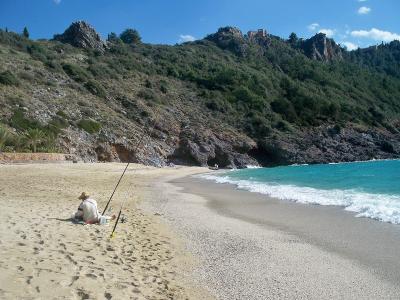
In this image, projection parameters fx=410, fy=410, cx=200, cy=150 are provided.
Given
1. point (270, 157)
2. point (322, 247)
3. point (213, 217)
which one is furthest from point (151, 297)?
point (270, 157)

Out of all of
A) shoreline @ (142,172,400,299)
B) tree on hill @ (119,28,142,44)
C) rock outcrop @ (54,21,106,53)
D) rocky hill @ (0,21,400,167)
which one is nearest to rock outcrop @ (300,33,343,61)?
rocky hill @ (0,21,400,167)

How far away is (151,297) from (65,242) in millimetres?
2491

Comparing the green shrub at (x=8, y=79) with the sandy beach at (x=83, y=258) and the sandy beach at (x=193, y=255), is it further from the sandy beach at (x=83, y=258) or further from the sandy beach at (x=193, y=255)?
the sandy beach at (x=83, y=258)

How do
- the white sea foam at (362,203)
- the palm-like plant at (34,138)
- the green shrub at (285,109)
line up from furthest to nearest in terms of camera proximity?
1. the green shrub at (285,109)
2. the palm-like plant at (34,138)
3. the white sea foam at (362,203)

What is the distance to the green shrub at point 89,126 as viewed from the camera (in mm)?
39444

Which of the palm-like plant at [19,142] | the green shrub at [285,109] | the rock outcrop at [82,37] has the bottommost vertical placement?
the palm-like plant at [19,142]

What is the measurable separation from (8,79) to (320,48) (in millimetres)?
102370

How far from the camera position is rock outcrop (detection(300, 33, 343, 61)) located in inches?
4739

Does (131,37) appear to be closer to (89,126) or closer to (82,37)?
(82,37)

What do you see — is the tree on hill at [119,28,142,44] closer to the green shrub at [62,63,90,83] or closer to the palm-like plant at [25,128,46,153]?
the green shrub at [62,63,90,83]

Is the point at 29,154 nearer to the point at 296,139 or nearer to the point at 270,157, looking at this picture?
the point at 270,157

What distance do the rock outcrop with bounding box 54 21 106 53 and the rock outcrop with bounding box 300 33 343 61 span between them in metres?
66.0

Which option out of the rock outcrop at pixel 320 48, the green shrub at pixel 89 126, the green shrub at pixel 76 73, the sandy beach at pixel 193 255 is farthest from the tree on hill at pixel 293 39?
the sandy beach at pixel 193 255

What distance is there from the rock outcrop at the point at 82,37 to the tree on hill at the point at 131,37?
81.7 ft
